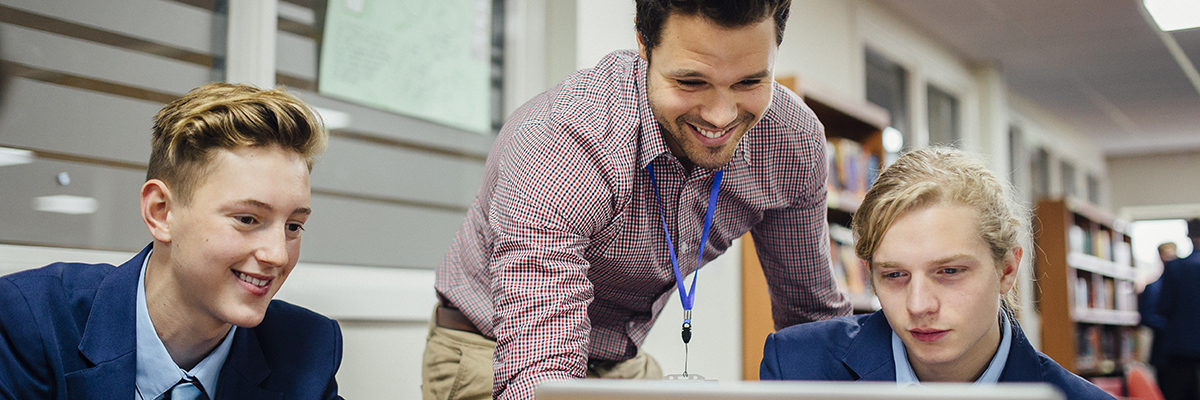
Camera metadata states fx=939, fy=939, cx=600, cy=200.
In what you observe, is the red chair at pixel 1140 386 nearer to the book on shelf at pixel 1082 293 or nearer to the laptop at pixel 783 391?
the laptop at pixel 783 391

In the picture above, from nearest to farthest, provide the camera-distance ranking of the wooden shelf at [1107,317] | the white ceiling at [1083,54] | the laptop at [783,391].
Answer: the laptop at [783,391], the white ceiling at [1083,54], the wooden shelf at [1107,317]

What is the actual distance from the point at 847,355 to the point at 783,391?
860 millimetres

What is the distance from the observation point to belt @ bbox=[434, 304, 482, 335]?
1770 mm

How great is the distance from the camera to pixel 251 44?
6.97ft

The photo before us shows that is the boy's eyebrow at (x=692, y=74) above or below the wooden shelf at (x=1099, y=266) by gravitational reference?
above

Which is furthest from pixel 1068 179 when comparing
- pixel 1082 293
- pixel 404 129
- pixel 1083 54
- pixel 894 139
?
pixel 404 129

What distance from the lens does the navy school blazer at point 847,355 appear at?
4.64 feet

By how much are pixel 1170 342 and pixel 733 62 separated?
4954 millimetres

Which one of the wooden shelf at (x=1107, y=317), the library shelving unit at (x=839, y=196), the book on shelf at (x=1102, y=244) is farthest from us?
the book on shelf at (x=1102, y=244)

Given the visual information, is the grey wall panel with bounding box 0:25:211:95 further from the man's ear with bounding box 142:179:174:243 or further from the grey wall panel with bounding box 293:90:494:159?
the man's ear with bounding box 142:179:174:243

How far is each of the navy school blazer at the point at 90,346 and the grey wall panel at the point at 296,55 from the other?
0.90 m

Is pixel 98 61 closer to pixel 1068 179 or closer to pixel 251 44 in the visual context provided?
pixel 251 44

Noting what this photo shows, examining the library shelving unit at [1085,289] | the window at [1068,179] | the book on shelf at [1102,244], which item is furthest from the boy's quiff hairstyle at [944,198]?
the window at [1068,179]

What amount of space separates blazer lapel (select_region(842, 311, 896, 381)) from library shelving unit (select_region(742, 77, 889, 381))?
159 centimetres
